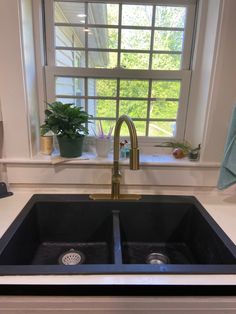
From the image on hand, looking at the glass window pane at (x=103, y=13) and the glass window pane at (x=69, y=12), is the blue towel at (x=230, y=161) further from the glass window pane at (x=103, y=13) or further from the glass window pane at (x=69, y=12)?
the glass window pane at (x=69, y=12)

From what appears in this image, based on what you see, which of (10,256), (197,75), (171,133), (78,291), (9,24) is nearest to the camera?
(78,291)

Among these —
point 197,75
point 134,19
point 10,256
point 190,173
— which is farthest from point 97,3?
point 10,256

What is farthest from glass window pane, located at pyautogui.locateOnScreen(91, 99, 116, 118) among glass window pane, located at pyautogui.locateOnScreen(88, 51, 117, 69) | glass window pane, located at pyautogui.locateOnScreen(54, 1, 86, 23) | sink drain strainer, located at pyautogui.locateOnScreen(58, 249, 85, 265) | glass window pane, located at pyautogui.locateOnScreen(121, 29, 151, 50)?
sink drain strainer, located at pyautogui.locateOnScreen(58, 249, 85, 265)

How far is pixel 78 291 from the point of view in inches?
25.1

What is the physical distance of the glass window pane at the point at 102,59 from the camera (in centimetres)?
127

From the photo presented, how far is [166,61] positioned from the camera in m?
1.29

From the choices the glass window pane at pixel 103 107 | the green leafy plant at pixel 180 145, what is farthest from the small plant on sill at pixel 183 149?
the glass window pane at pixel 103 107

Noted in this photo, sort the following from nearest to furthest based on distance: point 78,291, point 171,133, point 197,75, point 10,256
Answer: point 78,291, point 10,256, point 197,75, point 171,133

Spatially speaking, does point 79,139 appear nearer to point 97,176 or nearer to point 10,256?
point 97,176

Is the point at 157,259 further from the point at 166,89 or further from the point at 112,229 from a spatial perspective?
the point at 166,89

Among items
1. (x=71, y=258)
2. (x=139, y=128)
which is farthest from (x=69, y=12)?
(x=71, y=258)

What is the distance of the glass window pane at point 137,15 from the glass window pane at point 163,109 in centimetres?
42

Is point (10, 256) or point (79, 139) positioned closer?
point (10, 256)

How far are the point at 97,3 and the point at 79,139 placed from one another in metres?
0.71
